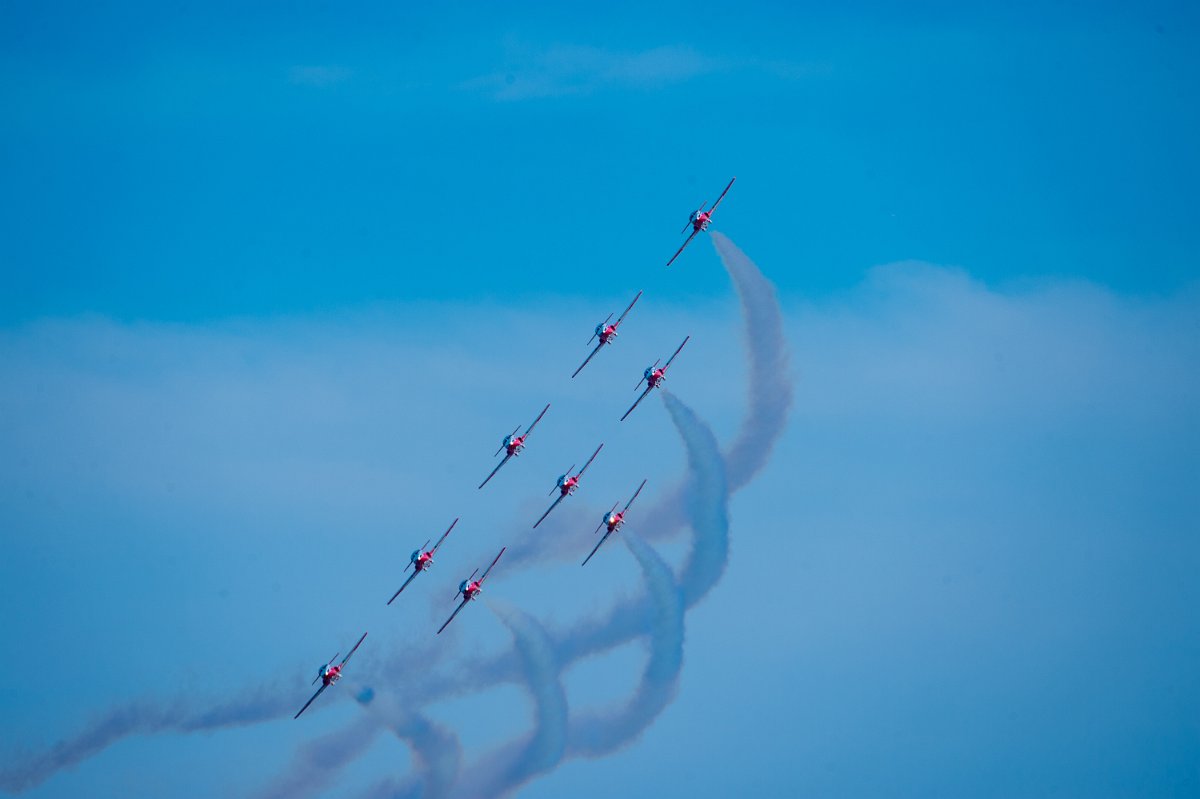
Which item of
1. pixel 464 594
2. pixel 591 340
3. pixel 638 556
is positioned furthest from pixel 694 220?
pixel 464 594

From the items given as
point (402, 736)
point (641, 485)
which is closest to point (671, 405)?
point (641, 485)

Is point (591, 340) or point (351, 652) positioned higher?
point (591, 340)

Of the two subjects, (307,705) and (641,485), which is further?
(307,705)

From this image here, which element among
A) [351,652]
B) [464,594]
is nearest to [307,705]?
[351,652]

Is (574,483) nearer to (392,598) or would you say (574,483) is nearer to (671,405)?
(671,405)

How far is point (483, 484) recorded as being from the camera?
88438mm

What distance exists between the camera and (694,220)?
8612cm

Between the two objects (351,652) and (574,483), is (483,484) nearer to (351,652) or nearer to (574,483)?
(574,483)

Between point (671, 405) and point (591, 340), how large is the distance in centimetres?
675

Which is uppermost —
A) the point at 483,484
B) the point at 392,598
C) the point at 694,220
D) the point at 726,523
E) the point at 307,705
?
the point at 694,220

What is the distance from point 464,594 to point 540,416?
12567 mm

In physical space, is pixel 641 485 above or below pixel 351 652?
above

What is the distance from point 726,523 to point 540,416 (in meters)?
14.1

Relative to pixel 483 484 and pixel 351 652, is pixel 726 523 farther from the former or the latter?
pixel 351 652
